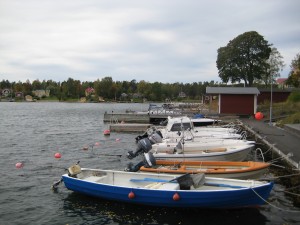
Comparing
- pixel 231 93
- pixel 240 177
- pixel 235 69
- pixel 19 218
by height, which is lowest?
pixel 19 218

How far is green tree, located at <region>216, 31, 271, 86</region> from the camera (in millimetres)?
68688

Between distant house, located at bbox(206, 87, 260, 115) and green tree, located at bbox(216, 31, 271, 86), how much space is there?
26657 mm

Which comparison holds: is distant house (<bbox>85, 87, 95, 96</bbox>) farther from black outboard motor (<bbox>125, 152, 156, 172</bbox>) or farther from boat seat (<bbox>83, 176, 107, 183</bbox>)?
boat seat (<bbox>83, 176, 107, 183</bbox>)

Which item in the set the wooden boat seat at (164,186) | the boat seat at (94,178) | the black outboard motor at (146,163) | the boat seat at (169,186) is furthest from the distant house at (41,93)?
the boat seat at (169,186)

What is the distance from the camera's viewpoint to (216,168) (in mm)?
15680

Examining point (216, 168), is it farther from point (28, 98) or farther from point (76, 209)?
point (28, 98)

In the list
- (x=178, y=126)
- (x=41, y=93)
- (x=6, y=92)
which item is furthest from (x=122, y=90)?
(x=178, y=126)

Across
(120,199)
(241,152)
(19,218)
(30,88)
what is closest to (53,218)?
(19,218)

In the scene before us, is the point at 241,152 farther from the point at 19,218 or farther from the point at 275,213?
the point at 19,218

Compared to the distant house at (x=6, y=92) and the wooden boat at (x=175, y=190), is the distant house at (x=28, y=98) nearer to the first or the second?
the distant house at (x=6, y=92)

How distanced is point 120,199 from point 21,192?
217 inches

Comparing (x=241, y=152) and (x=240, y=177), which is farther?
(x=241, y=152)

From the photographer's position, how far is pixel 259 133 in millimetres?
27062

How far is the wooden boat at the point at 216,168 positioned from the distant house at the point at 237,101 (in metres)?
27.7
